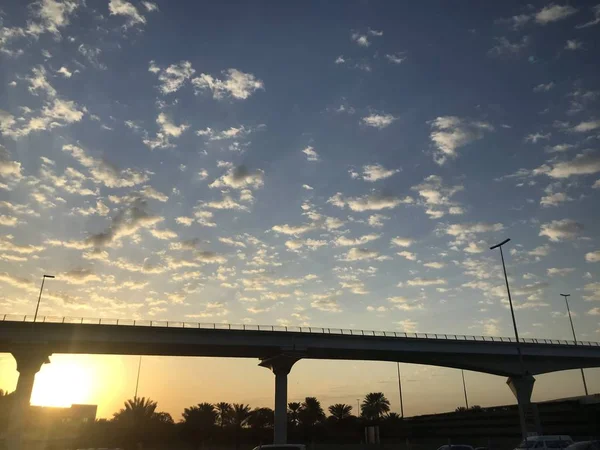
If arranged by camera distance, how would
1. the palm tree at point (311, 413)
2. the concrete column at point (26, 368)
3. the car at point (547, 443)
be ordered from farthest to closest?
the palm tree at point (311, 413), the concrete column at point (26, 368), the car at point (547, 443)

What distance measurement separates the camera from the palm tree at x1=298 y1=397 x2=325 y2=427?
288 feet

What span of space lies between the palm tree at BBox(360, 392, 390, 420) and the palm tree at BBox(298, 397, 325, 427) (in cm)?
1869

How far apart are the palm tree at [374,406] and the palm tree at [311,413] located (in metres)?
18.7

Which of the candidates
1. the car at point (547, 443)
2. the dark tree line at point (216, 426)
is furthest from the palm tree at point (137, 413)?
the car at point (547, 443)

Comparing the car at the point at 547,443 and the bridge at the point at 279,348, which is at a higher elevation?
the bridge at the point at 279,348

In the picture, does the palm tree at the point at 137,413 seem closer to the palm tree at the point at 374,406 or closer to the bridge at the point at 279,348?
the bridge at the point at 279,348

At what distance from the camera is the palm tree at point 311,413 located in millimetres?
87688

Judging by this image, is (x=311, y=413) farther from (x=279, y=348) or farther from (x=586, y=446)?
(x=586, y=446)

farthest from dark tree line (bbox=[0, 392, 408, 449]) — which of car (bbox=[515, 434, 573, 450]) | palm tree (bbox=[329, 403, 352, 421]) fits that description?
car (bbox=[515, 434, 573, 450])

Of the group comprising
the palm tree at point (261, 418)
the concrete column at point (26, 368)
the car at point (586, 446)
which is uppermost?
the concrete column at point (26, 368)

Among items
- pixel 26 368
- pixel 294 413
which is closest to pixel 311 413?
pixel 294 413

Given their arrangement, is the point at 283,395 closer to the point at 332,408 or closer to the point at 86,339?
the point at 86,339

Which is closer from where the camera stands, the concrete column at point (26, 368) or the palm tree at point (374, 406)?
the concrete column at point (26, 368)

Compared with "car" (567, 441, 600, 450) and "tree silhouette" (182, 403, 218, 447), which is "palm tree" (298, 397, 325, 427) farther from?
"car" (567, 441, 600, 450)
